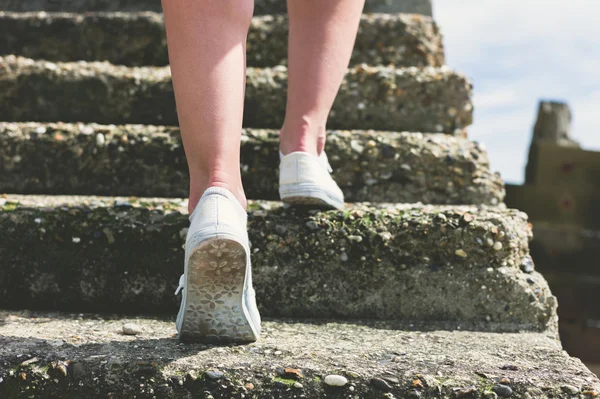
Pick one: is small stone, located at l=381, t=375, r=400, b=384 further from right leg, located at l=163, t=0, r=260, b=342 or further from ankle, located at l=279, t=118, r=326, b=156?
ankle, located at l=279, t=118, r=326, b=156

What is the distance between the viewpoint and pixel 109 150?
5.71ft

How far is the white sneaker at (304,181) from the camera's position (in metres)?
1.37

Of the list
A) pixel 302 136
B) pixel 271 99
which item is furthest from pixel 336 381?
pixel 271 99

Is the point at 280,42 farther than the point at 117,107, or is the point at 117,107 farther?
the point at 280,42

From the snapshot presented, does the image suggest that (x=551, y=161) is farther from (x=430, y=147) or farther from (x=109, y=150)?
(x=109, y=150)

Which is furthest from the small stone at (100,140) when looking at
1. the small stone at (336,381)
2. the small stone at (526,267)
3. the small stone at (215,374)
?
the small stone at (526,267)

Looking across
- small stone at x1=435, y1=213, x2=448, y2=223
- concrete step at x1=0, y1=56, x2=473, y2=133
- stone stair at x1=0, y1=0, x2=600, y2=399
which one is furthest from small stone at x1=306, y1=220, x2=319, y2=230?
concrete step at x1=0, y1=56, x2=473, y2=133

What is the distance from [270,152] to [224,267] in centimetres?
73

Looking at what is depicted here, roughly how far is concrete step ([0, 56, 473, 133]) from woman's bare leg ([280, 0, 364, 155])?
0.56 meters

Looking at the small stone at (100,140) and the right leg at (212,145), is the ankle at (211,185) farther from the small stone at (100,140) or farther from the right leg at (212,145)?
the small stone at (100,140)

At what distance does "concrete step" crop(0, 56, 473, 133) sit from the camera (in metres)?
2.00

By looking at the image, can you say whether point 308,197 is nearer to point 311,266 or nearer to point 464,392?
point 311,266

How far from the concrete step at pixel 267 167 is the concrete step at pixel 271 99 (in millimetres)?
256

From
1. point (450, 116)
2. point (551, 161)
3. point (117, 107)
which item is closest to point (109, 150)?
point (117, 107)
